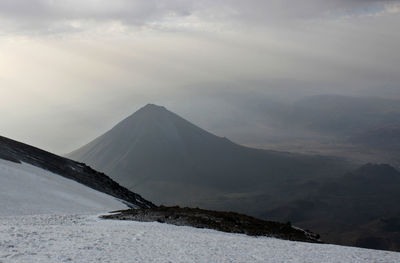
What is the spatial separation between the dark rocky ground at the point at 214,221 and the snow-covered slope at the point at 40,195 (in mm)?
9547

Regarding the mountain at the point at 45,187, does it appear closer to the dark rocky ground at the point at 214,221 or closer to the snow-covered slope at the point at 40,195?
the snow-covered slope at the point at 40,195

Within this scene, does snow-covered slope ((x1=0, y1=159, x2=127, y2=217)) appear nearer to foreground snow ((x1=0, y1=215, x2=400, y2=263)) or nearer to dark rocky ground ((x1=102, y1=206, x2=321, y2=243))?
dark rocky ground ((x1=102, y1=206, x2=321, y2=243))

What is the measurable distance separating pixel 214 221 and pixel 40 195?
65.3ft

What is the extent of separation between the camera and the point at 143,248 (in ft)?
65.1

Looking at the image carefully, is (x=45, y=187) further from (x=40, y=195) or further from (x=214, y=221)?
(x=214, y=221)

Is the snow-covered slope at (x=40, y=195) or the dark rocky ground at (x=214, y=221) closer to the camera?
the dark rocky ground at (x=214, y=221)

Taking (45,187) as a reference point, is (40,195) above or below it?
below

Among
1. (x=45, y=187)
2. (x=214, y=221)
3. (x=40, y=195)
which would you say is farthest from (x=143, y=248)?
(x=45, y=187)

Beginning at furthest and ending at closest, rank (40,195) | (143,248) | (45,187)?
1. (45,187)
2. (40,195)
3. (143,248)

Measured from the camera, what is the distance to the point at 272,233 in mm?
30703

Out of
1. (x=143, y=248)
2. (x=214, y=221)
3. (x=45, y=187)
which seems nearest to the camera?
(x=143, y=248)

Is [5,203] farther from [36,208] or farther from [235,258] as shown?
[235,258]

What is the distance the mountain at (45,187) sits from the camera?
127 ft

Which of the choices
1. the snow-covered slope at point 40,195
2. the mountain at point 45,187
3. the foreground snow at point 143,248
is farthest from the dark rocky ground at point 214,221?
the mountain at point 45,187
